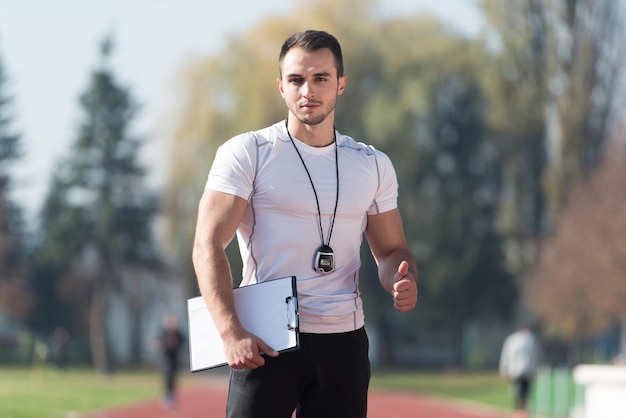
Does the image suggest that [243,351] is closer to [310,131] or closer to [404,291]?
[404,291]

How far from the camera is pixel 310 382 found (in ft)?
14.5

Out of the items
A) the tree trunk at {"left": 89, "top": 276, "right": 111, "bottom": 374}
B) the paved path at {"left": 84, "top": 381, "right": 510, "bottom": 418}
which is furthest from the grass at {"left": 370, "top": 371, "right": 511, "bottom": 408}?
the tree trunk at {"left": 89, "top": 276, "right": 111, "bottom": 374}

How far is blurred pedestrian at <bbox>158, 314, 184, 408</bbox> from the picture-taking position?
25750mm

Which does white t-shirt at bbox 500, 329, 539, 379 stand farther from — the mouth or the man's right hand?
the man's right hand

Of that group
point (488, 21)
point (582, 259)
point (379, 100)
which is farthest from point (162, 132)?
point (582, 259)

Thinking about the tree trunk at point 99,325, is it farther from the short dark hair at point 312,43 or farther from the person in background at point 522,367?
the short dark hair at point 312,43

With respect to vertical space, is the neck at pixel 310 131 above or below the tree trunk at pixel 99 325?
above

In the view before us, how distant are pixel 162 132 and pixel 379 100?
829 centimetres

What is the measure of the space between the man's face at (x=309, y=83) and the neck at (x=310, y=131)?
0.04 m

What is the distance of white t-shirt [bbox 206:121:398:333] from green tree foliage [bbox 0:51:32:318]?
202 feet

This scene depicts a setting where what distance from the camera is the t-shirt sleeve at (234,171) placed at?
4340mm

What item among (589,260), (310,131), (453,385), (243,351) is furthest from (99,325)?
(243,351)

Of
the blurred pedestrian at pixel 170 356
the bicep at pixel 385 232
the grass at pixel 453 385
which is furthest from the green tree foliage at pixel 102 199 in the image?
the bicep at pixel 385 232

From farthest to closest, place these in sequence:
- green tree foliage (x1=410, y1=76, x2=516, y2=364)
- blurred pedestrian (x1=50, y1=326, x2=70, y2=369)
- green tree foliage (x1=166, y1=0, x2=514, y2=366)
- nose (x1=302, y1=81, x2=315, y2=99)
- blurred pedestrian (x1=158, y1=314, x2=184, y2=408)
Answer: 1. blurred pedestrian (x1=50, y1=326, x2=70, y2=369)
2. green tree foliage (x1=410, y1=76, x2=516, y2=364)
3. green tree foliage (x1=166, y1=0, x2=514, y2=366)
4. blurred pedestrian (x1=158, y1=314, x2=184, y2=408)
5. nose (x1=302, y1=81, x2=315, y2=99)
